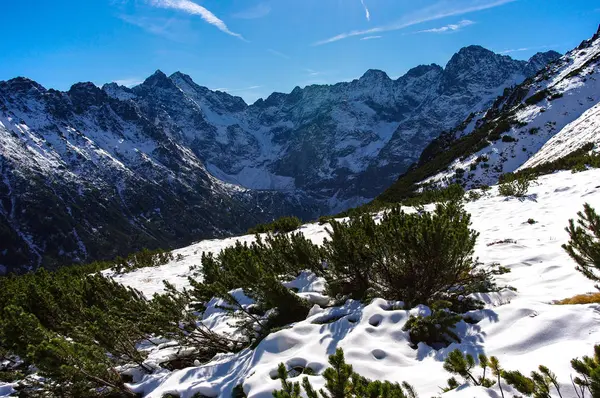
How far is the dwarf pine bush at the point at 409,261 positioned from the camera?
462 cm

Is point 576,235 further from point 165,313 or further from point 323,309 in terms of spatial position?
point 165,313

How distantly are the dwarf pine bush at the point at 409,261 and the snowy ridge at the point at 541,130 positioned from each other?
2375cm

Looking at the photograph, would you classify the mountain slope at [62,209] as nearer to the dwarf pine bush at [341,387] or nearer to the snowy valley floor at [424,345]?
the snowy valley floor at [424,345]

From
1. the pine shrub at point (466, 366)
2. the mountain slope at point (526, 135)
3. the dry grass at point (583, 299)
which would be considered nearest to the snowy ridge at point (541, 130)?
the mountain slope at point (526, 135)

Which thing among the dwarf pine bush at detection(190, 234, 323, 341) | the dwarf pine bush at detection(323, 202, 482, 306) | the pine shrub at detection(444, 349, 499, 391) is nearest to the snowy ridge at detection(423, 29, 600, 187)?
the dwarf pine bush at detection(190, 234, 323, 341)

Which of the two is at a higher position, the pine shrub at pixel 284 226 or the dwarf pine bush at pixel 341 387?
the dwarf pine bush at pixel 341 387

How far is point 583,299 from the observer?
3748 millimetres

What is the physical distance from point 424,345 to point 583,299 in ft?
5.67

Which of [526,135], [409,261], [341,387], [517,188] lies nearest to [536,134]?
[526,135]

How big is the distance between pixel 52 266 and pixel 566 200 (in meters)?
159

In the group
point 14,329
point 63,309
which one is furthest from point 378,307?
point 63,309

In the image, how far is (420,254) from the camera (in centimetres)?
481

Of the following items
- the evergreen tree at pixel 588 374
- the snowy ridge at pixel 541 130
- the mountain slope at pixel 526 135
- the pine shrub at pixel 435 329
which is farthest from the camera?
the mountain slope at pixel 526 135

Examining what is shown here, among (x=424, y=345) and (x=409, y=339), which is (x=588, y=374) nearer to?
(x=424, y=345)
